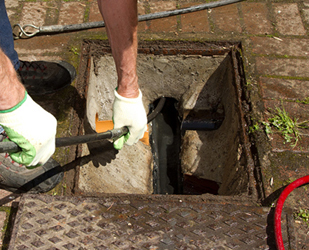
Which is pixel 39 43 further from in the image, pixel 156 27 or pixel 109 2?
pixel 109 2

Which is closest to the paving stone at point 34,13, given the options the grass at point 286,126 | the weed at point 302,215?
the grass at point 286,126

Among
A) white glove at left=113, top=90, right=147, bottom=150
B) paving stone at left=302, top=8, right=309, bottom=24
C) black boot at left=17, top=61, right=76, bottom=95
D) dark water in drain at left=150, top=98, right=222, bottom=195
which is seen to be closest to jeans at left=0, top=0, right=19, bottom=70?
black boot at left=17, top=61, right=76, bottom=95

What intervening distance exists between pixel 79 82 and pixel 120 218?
1209mm

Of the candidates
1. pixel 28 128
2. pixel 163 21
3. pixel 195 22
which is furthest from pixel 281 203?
pixel 163 21

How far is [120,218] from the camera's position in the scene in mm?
1633

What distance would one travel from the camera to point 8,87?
50.5 inches

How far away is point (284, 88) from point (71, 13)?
219 cm

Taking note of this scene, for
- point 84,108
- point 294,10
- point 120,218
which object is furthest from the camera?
point 294,10

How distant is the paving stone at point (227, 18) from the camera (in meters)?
2.70

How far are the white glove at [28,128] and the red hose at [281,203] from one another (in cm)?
136

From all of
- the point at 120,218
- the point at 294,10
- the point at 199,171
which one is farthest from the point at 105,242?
the point at 294,10

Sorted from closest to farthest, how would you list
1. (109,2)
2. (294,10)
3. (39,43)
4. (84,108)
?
(109,2) → (84,108) → (39,43) → (294,10)

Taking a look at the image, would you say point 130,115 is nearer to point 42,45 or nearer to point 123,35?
point 123,35

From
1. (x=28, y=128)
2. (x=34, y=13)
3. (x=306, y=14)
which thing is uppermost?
(x=306, y=14)
